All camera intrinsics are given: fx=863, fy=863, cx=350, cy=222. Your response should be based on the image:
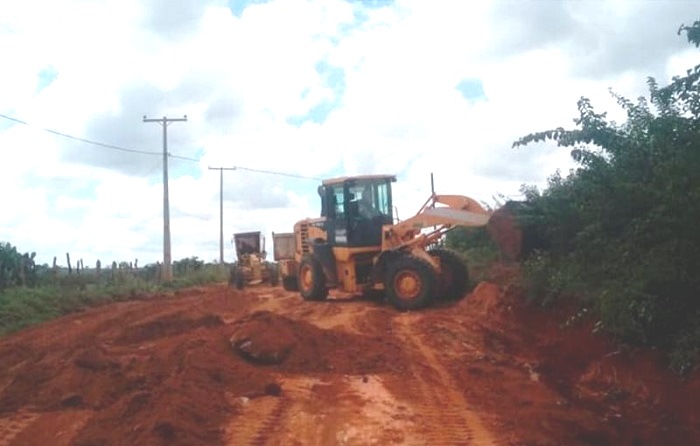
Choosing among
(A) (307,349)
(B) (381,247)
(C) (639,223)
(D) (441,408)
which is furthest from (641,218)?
(B) (381,247)

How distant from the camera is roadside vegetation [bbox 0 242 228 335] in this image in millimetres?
23719

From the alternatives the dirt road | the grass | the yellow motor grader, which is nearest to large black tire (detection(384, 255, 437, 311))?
the yellow motor grader

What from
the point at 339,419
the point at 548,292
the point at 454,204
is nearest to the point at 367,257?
the point at 454,204

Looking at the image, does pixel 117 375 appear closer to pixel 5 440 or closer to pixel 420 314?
pixel 5 440

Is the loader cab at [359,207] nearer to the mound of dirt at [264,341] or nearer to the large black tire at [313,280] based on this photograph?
the large black tire at [313,280]

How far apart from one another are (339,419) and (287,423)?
0.57 m

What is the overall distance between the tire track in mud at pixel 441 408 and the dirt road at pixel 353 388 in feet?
0.08

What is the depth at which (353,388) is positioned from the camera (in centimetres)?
1082

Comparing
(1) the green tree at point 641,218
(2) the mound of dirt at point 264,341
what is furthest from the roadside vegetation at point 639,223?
(2) the mound of dirt at point 264,341

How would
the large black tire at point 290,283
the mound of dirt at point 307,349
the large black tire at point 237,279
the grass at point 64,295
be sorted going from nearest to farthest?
the mound of dirt at point 307,349 → the grass at point 64,295 → the large black tire at point 290,283 → the large black tire at point 237,279

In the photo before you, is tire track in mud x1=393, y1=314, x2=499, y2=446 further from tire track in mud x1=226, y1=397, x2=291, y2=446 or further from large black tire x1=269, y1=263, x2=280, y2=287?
large black tire x1=269, y1=263, x2=280, y2=287

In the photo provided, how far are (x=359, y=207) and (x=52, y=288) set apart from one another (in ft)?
A: 40.8

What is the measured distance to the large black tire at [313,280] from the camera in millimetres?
21828

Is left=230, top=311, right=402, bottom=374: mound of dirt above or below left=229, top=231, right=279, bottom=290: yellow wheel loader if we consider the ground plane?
below
